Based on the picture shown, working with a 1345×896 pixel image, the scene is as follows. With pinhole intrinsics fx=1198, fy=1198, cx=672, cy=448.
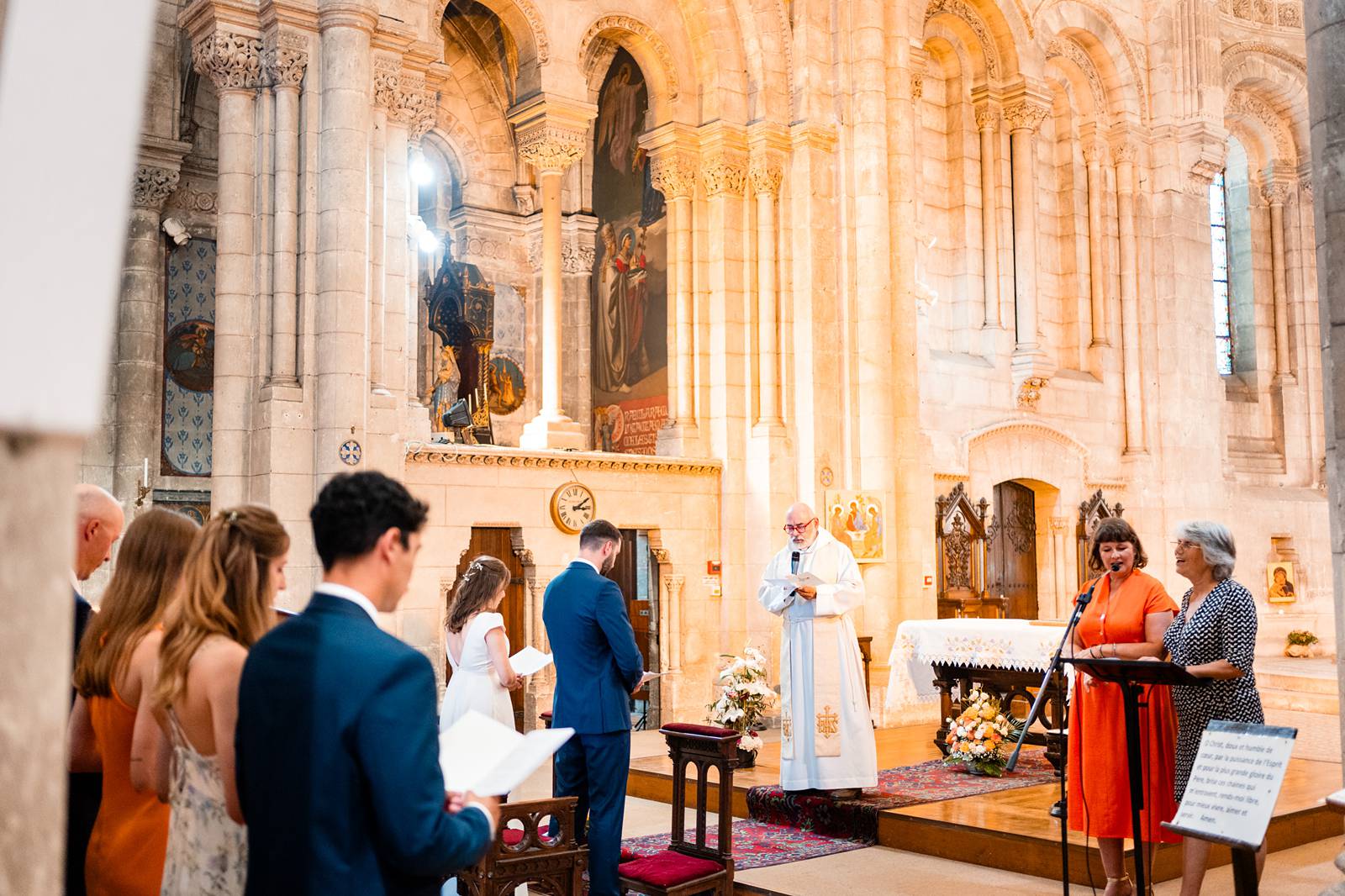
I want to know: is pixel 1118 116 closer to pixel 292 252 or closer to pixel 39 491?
pixel 292 252

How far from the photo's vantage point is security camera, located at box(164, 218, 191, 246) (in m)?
12.2

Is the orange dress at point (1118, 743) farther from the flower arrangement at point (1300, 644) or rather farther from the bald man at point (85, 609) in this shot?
the flower arrangement at point (1300, 644)

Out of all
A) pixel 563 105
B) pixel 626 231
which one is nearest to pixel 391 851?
pixel 563 105

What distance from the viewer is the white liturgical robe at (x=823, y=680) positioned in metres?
7.70

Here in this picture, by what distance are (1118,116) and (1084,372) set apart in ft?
12.4

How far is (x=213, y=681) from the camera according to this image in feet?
8.21

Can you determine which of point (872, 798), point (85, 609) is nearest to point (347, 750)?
point (85, 609)

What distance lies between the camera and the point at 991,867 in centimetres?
693

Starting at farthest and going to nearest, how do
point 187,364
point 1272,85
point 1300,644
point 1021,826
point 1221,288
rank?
point 1221,288 < point 1272,85 < point 1300,644 < point 187,364 < point 1021,826

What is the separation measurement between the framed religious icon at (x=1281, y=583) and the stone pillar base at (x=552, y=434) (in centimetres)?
1138

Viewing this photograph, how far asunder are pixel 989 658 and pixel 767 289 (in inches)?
215

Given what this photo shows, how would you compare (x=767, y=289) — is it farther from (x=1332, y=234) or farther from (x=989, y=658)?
(x=1332, y=234)

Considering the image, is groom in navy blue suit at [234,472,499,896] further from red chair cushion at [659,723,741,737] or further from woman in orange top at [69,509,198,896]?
red chair cushion at [659,723,741,737]

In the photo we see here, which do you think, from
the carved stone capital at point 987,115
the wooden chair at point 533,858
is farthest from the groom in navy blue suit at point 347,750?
the carved stone capital at point 987,115
